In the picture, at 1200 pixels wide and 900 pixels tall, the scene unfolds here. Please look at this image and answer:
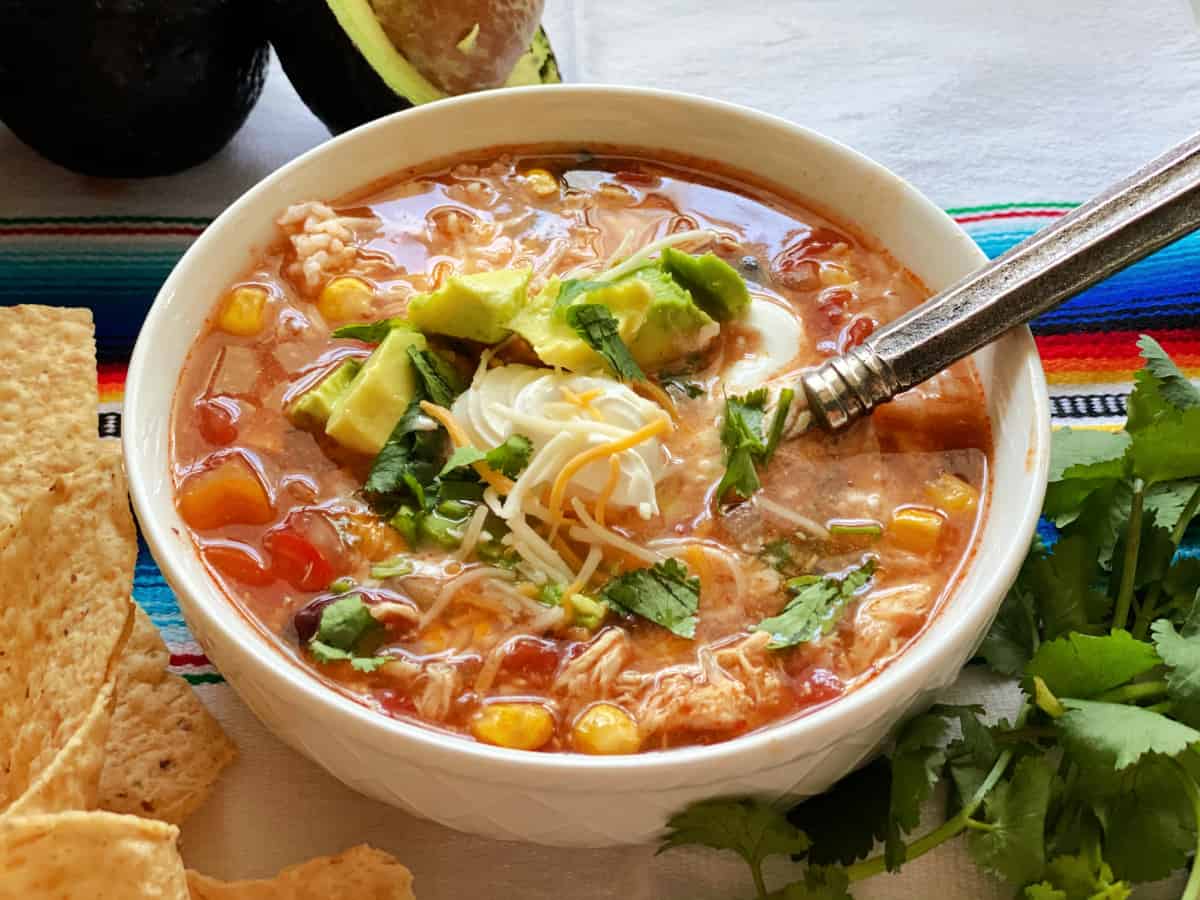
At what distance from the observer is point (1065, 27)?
4082 millimetres

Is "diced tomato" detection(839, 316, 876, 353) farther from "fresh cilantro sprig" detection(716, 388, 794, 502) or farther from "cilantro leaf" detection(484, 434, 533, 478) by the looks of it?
"cilantro leaf" detection(484, 434, 533, 478)

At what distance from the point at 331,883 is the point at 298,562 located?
0.55 m

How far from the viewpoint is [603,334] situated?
8.38 feet

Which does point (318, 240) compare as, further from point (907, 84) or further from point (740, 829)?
point (907, 84)

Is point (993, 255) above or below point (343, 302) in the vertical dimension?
below

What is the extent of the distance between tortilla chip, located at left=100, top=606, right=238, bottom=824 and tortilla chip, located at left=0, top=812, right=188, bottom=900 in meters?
0.36

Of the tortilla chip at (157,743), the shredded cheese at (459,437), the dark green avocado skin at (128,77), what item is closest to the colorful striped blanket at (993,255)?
the dark green avocado skin at (128,77)

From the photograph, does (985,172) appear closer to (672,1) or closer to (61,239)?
(672,1)

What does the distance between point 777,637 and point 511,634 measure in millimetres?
448

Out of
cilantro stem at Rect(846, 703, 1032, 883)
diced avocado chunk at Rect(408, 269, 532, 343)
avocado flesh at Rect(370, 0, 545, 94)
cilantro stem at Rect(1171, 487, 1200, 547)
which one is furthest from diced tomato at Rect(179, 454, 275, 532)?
cilantro stem at Rect(1171, 487, 1200, 547)

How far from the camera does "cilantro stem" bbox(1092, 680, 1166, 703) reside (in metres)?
2.29

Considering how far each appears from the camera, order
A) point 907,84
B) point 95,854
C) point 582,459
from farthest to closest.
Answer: point 907,84, point 582,459, point 95,854

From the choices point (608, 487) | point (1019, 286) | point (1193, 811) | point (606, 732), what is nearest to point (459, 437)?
point (608, 487)

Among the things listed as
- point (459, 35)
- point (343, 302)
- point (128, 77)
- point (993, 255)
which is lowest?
point (993, 255)
